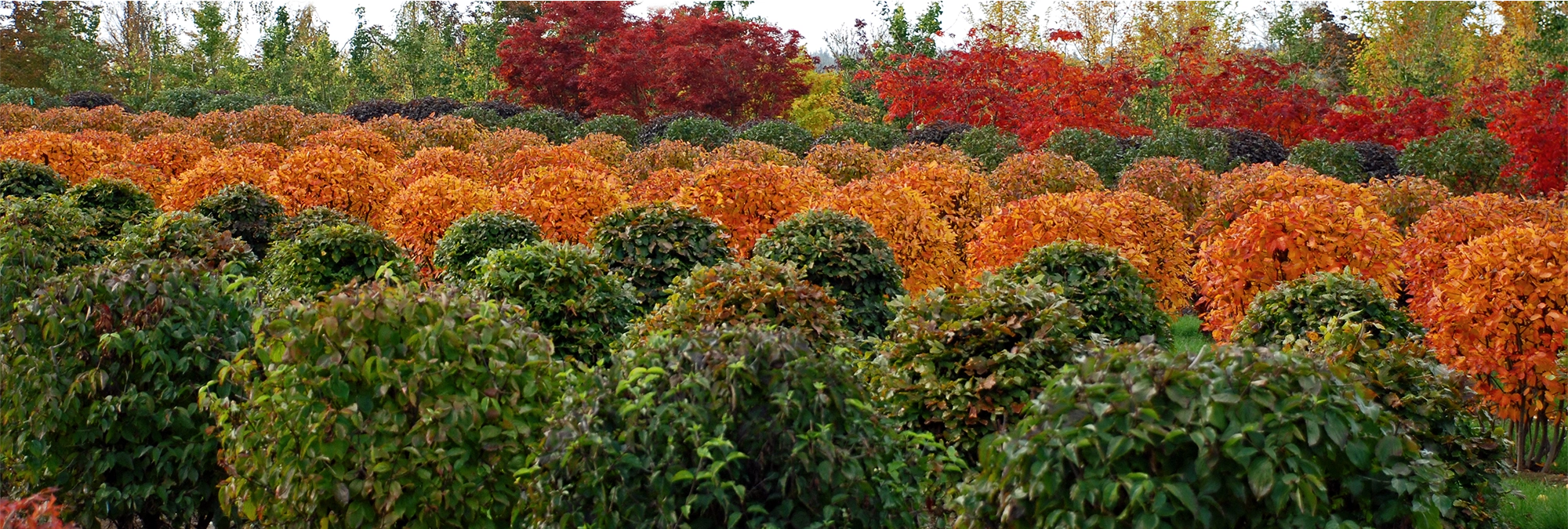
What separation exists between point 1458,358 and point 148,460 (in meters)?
6.45

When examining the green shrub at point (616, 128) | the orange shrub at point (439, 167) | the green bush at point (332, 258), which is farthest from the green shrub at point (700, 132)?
the green bush at point (332, 258)

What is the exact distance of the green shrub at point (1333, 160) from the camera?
14461 millimetres

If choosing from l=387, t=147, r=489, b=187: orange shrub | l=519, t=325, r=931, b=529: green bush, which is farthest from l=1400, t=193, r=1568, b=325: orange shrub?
l=387, t=147, r=489, b=187: orange shrub

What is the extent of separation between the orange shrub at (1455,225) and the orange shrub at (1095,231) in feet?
5.48

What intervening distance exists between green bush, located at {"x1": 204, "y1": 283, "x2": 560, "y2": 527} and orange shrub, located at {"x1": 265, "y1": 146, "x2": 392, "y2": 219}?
8.05m

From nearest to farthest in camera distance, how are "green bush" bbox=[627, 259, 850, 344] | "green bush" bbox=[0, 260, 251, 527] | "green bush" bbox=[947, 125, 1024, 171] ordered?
"green bush" bbox=[0, 260, 251, 527] → "green bush" bbox=[627, 259, 850, 344] → "green bush" bbox=[947, 125, 1024, 171]

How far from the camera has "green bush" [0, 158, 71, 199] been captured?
11594 millimetres

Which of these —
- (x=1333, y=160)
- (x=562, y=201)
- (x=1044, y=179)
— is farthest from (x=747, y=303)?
(x=1333, y=160)

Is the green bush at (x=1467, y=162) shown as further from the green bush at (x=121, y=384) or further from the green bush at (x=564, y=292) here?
the green bush at (x=121, y=384)

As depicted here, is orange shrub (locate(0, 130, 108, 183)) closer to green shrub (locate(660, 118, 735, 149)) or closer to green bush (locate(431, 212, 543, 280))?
green bush (locate(431, 212, 543, 280))

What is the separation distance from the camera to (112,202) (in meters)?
10.5

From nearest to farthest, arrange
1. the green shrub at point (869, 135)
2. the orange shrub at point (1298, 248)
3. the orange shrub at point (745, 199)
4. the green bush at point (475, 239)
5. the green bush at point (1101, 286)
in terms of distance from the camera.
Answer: the green bush at point (1101, 286) → the orange shrub at point (1298, 248) → the green bush at point (475, 239) → the orange shrub at point (745, 199) → the green shrub at point (869, 135)

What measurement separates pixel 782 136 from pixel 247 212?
30.3ft

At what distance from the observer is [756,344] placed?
338cm
